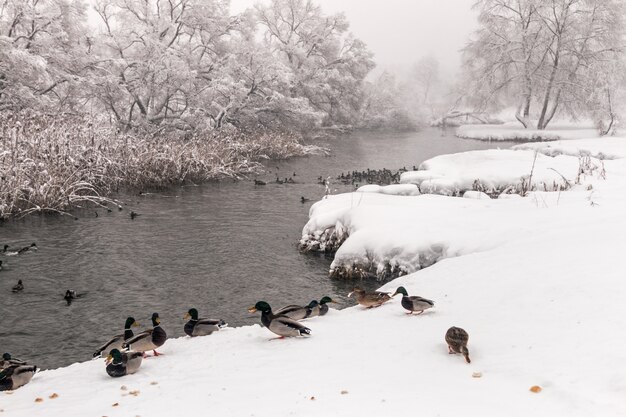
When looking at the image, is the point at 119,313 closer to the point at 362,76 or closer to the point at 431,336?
the point at 431,336

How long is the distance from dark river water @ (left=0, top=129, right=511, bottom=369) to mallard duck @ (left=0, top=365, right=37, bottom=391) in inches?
69.3

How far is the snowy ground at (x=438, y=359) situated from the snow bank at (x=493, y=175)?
920 centimetres

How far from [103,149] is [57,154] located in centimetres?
281

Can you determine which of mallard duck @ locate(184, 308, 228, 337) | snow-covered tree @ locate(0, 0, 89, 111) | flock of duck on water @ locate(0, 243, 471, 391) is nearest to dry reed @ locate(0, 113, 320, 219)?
snow-covered tree @ locate(0, 0, 89, 111)

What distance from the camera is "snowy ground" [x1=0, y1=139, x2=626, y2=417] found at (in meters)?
4.33

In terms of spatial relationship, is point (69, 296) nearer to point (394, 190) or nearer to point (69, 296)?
point (69, 296)

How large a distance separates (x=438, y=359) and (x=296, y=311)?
2885 millimetres

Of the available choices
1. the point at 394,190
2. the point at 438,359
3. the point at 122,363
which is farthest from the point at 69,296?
the point at 394,190

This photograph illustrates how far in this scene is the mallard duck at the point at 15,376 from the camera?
18.6 ft

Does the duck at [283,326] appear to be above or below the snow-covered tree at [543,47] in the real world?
below

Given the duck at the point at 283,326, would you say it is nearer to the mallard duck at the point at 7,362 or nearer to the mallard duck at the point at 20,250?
the mallard duck at the point at 7,362

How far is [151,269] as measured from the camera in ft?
38.6

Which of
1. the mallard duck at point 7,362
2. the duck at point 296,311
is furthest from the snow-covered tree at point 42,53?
the duck at point 296,311

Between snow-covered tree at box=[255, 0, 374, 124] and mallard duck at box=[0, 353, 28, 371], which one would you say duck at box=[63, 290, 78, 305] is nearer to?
mallard duck at box=[0, 353, 28, 371]
